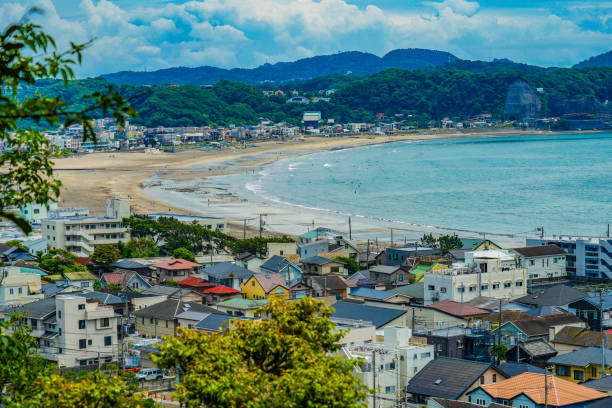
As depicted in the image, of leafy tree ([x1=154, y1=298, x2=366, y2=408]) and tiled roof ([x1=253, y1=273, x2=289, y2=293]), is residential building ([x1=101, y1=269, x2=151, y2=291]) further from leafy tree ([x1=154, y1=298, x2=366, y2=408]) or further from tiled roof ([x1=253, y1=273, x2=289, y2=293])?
leafy tree ([x1=154, y1=298, x2=366, y2=408])

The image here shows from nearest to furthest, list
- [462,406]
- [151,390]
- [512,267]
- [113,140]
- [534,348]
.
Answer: [462,406]
[151,390]
[534,348]
[512,267]
[113,140]

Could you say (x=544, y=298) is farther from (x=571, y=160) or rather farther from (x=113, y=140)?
(x=113, y=140)

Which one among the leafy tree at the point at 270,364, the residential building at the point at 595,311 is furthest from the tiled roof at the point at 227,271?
the leafy tree at the point at 270,364

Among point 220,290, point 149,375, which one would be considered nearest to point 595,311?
point 220,290

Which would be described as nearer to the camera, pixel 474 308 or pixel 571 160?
pixel 474 308

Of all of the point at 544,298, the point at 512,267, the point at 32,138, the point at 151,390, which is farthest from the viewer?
the point at 512,267

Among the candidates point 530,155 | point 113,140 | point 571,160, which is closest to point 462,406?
point 571,160

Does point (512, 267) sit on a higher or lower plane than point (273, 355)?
lower
